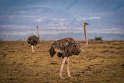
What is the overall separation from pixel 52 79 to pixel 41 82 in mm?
772

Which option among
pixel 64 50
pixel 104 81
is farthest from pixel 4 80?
pixel 104 81

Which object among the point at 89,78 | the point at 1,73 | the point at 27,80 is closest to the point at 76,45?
the point at 89,78

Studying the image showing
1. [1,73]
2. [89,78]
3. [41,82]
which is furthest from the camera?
[1,73]

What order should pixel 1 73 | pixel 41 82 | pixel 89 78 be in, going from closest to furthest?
1. pixel 41 82
2. pixel 89 78
3. pixel 1 73

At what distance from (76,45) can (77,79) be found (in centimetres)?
146

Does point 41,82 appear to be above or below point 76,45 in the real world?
below

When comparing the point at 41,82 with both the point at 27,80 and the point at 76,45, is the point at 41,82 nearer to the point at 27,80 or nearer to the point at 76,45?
the point at 27,80

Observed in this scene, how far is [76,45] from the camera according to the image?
14641mm

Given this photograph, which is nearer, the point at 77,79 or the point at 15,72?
the point at 77,79

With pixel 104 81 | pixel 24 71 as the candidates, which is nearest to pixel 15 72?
pixel 24 71

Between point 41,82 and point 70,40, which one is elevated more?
point 70,40

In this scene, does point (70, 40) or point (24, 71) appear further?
point (24, 71)

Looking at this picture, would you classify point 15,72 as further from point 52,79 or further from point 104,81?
point 104,81

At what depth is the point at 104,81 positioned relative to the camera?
13477 mm
